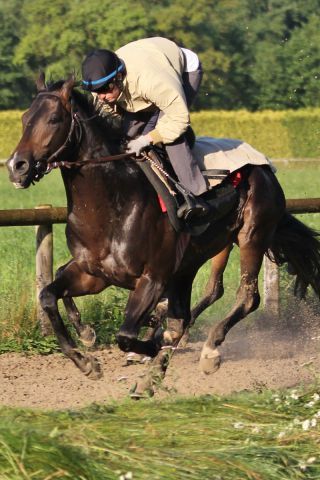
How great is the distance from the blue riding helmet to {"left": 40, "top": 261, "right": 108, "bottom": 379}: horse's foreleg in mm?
1139

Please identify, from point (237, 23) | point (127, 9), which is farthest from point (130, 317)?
point (237, 23)

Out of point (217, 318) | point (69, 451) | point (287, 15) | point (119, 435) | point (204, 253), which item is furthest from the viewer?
point (287, 15)

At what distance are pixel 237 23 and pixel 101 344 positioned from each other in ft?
211

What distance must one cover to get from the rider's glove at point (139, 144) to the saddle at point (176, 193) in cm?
9

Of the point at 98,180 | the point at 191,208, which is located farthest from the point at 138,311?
the point at 98,180

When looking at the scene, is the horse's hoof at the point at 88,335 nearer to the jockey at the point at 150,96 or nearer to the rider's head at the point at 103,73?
the jockey at the point at 150,96

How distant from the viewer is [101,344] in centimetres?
909

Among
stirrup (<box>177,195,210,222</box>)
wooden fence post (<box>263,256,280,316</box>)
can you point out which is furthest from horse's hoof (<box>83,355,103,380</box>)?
wooden fence post (<box>263,256,280,316</box>)

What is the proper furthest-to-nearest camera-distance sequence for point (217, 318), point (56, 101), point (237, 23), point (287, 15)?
point (287, 15) < point (237, 23) < point (217, 318) < point (56, 101)

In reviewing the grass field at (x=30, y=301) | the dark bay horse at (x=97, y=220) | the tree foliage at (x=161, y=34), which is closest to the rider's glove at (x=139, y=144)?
the dark bay horse at (x=97, y=220)

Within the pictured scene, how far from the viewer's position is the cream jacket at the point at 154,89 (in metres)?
6.90

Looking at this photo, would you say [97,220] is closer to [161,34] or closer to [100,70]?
[100,70]

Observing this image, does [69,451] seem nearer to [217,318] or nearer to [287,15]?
[217,318]

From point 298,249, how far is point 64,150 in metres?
2.73
